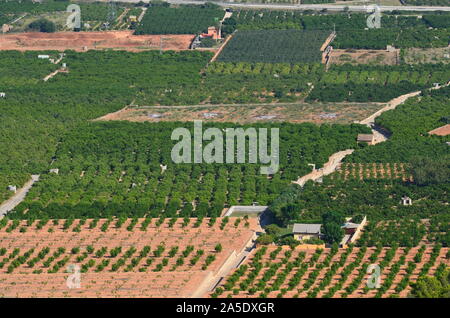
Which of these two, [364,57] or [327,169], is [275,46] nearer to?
[364,57]

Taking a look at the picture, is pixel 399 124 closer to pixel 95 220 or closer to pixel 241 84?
pixel 241 84

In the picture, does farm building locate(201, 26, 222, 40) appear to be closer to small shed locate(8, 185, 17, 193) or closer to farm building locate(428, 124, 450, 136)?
farm building locate(428, 124, 450, 136)

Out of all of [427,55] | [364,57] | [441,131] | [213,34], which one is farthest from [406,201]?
[213,34]

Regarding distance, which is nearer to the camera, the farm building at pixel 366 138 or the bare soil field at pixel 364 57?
the farm building at pixel 366 138

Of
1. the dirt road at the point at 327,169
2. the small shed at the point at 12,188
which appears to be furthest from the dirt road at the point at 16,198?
the dirt road at the point at 327,169

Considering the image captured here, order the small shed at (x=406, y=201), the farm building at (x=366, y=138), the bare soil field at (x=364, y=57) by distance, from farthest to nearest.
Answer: the bare soil field at (x=364, y=57) < the farm building at (x=366, y=138) < the small shed at (x=406, y=201)

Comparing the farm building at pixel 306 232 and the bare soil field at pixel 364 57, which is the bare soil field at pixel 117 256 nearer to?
the farm building at pixel 306 232

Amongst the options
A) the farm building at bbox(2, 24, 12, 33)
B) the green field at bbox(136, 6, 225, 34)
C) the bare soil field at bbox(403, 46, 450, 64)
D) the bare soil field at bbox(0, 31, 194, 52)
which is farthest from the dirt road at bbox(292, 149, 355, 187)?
the farm building at bbox(2, 24, 12, 33)

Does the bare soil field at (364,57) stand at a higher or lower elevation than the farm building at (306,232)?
lower
